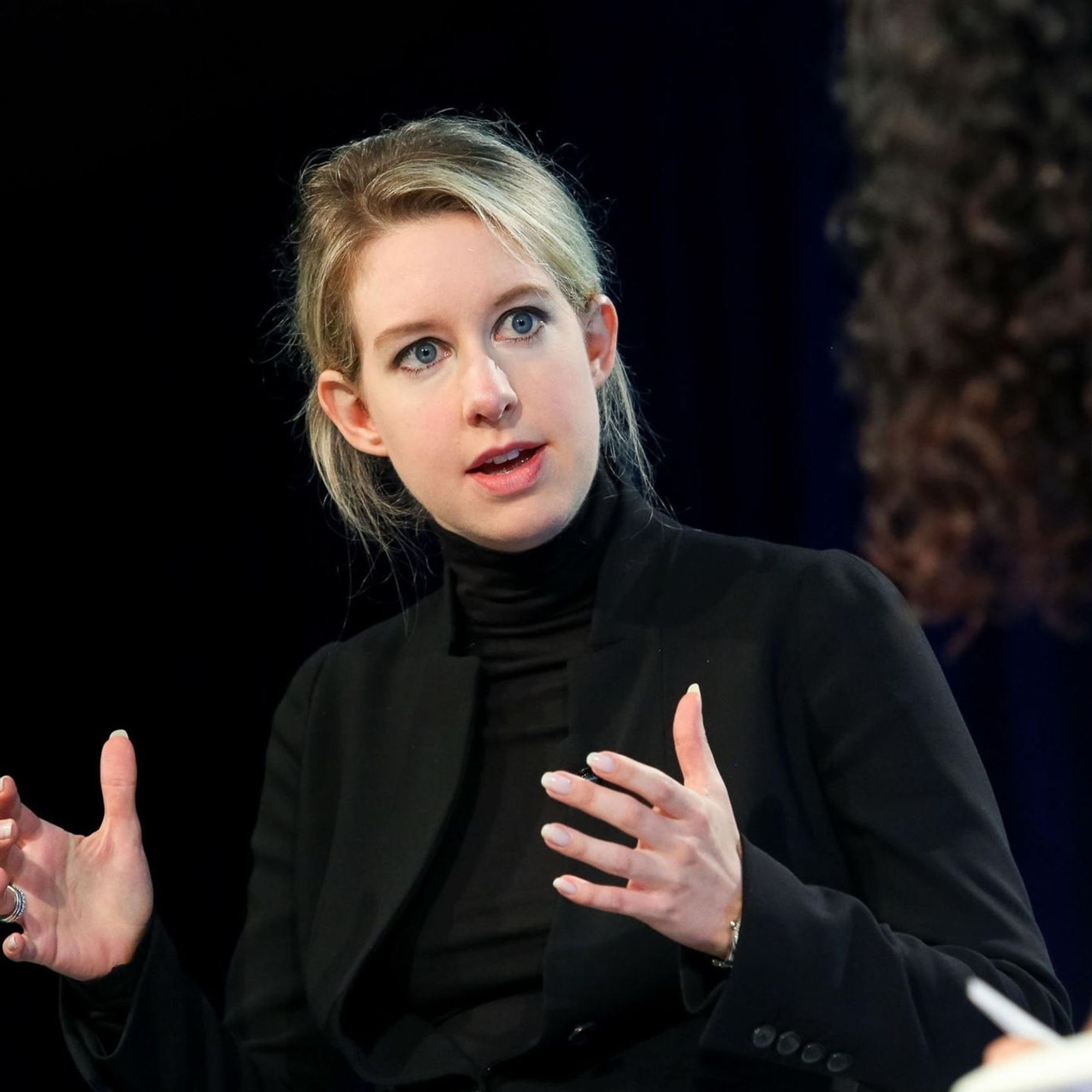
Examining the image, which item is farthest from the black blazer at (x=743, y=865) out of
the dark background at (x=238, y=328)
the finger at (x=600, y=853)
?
the dark background at (x=238, y=328)

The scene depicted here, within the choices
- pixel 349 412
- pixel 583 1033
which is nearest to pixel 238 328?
pixel 349 412

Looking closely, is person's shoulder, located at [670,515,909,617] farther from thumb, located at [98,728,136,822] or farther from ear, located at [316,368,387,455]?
thumb, located at [98,728,136,822]

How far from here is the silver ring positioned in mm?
1666

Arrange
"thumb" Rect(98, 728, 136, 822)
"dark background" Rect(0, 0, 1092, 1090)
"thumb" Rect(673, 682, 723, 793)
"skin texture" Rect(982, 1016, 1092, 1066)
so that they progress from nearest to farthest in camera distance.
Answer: "skin texture" Rect(982, 1016, 1092, 1066) < "thumb" Rect(673, 682, 723, 793) < "thumb" Rect(98, 728, 136, 822) < "dark background" Rect(0, 0, 1092, 1090)

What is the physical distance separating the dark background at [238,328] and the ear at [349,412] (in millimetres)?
772

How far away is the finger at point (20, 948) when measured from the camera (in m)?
1.64

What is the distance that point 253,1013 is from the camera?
1918 millimetres

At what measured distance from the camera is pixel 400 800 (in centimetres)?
185

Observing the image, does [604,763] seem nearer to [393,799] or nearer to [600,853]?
[600,853]

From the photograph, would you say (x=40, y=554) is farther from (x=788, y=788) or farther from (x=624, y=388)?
(x=788, y=788)

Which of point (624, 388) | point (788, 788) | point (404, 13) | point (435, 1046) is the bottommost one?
point (435, 1046)

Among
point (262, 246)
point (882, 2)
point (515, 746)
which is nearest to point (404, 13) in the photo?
point (262, 246)

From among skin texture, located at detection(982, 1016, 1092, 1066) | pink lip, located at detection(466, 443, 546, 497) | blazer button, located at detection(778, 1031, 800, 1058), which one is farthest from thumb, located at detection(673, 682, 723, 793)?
skin texture, located at detection(982, 1016, 1092, 1066)

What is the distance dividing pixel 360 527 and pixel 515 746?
18.8 inches
